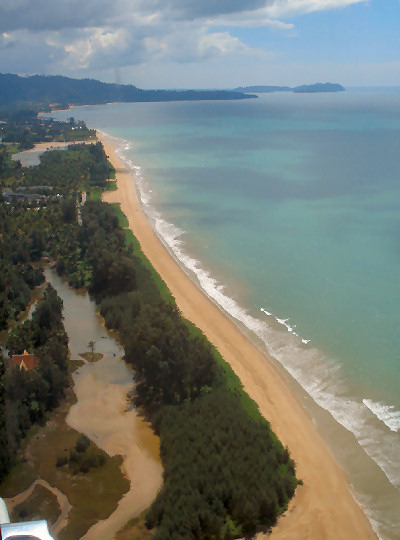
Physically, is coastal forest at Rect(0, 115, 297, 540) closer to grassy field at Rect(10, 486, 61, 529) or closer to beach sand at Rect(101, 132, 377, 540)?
beach sand at Rect(101, 132, 377, 540)

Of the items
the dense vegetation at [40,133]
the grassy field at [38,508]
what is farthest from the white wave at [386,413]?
the dense vegetation at [40,133]

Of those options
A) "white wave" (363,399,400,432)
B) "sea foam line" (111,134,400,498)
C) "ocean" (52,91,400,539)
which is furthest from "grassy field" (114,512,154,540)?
"white wave" (363,399,400,432)

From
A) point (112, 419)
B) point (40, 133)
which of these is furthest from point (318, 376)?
point (40, 133)

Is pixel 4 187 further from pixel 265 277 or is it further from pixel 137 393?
pixel 137 393

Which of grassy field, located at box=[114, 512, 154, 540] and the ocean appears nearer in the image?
grassy field, located at box=[114, 512, 154, 540]

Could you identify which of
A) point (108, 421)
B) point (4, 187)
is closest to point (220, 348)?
point (108, 421)

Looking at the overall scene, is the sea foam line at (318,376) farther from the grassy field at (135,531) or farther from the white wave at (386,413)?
the grassy field at (135,531)
